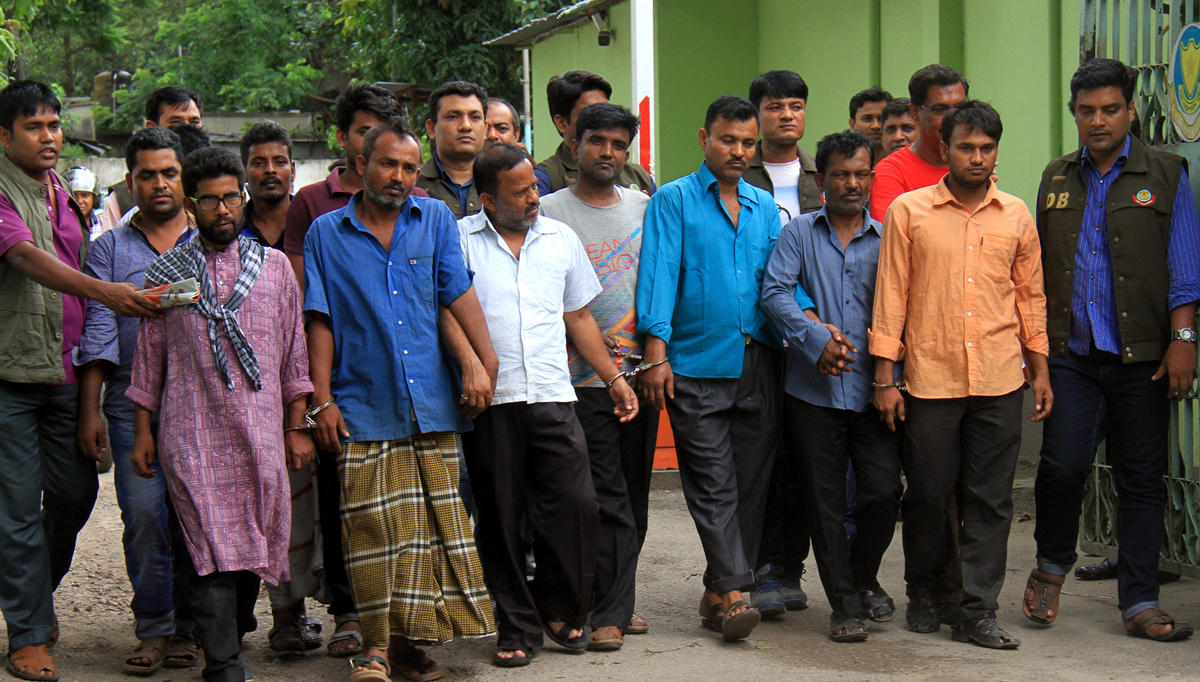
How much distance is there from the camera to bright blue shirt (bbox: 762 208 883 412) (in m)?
4.62

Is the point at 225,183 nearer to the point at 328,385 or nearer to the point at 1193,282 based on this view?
the point at 328,385

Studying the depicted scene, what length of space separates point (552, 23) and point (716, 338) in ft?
35.2

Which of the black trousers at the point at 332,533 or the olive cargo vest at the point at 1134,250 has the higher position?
the olive cargo vest at the point at 1134,250

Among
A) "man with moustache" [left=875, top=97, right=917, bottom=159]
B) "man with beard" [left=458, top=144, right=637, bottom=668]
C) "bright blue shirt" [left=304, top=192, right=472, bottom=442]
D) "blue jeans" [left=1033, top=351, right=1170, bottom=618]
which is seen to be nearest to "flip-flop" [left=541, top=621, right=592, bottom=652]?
"man with beard" [left=458, top=144, right=637, bottom=668]

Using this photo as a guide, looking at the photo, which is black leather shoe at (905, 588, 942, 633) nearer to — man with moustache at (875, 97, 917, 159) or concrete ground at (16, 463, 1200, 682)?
concrete ground at (16, 463, 1200, 682)

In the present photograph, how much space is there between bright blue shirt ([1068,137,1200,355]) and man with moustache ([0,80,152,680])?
3589mm

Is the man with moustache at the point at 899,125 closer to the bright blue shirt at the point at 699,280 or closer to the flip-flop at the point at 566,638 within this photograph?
the bright blue shirt at the point at 699,280

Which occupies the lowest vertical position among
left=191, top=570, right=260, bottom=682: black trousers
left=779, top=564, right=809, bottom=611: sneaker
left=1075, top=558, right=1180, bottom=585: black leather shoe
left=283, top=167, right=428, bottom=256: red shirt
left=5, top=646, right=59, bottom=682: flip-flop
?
left=1075, top=558, right=1180, bottom=585: black leather shoe

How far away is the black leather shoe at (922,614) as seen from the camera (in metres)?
4.70

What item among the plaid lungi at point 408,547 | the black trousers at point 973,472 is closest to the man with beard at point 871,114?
the black trousers at point 973,472

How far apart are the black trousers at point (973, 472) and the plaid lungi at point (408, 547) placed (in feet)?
5.79

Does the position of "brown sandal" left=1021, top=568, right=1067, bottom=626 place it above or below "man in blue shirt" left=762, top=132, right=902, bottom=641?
below

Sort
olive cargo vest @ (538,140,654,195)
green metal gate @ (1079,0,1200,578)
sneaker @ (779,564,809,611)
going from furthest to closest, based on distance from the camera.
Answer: olive cargo vest @ (538,140,654,195)
sneaker @ (779,564,809,611)
green metal gate @ (1079,0,1200,578)

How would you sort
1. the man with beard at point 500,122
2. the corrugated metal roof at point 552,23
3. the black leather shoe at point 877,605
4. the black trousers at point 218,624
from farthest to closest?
the corrugated metal roof at point 552,23
the man with beard at point 500,122
the black leather shoe at point 877,605
the black trousers at point 218,624
